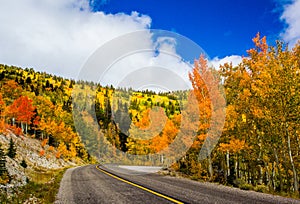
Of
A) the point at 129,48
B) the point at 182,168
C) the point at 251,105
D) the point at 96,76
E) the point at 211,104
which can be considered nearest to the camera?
the point at 251,105

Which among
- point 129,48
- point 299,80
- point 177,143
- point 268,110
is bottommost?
point 177,143

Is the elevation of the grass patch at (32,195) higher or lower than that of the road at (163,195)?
lower

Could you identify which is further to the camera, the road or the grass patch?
the grass patch

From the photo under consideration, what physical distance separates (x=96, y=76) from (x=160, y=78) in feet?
33.1

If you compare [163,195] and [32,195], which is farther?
[32,195]

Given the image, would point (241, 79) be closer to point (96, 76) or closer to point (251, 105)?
point (251, 105)

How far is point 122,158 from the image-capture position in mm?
73062

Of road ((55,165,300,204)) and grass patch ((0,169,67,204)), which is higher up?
road ((55,165,300,204))

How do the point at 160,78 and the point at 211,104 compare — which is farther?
the point at 160,78

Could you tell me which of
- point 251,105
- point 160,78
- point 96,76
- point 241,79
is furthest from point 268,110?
point 96,76

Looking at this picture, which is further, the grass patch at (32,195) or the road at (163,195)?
the grass patch at (32,195)

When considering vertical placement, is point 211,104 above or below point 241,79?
below

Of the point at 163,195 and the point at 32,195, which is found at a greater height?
the point at 163,195

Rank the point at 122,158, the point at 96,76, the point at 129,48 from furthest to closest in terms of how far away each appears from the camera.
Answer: the point at 122,158
the point at 129,48
the point at 96,76
